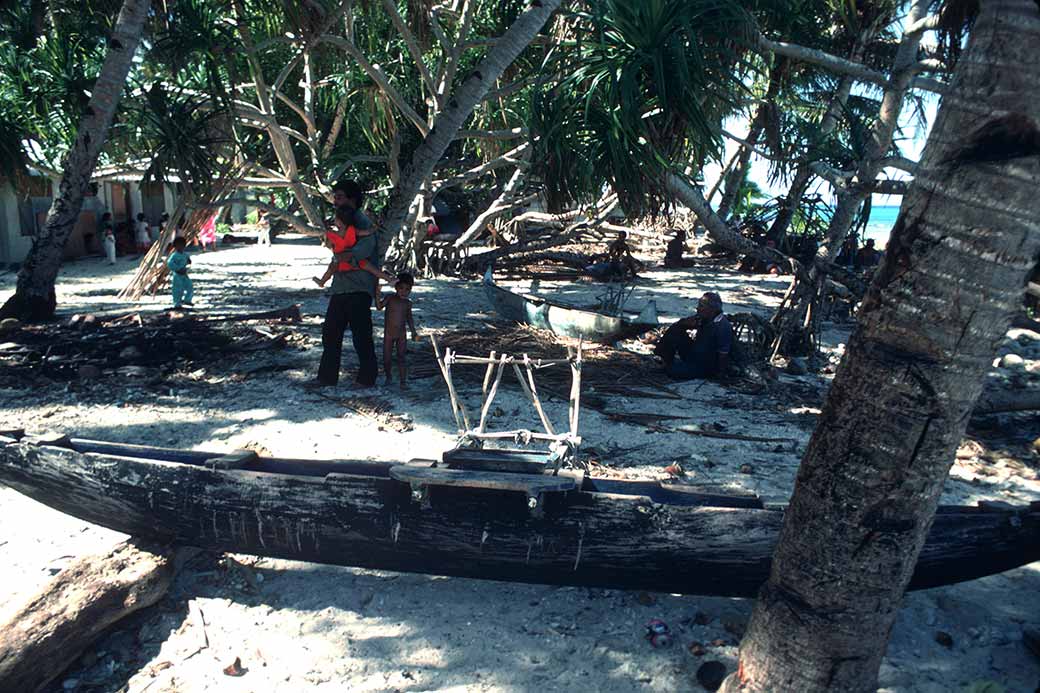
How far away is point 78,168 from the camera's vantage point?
31.1ft

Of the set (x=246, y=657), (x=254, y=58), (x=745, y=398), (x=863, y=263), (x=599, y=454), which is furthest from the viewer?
(x=863, y=263)

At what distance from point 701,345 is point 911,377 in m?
5.74

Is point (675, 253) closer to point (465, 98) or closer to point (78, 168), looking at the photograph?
point (465, 98)

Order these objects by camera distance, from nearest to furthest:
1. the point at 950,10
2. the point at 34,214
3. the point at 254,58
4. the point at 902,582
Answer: the point at 902,582, the point at 950,10, the point at 254,58, the point at 34,214

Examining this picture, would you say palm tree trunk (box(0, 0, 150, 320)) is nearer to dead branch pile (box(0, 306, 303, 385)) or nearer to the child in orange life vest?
dead branch pile (box(0, 306, 303, 385))

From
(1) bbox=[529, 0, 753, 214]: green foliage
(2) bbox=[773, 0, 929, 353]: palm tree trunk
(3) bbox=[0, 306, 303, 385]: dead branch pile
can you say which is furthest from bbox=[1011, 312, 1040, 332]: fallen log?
(3) bbox=[0, 306, 303, 385]: dead branch pile

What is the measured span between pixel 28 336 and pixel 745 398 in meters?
7.89

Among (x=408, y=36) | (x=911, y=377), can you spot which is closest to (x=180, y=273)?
(x=408, y=36)

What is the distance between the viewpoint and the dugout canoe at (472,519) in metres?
3.62

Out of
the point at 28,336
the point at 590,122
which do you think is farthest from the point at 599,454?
the point at 28,336

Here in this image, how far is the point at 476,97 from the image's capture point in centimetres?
858

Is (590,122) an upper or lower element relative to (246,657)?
upper

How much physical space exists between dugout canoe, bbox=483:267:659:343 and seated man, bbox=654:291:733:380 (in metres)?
0.59

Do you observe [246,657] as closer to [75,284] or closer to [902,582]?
[902,582]
